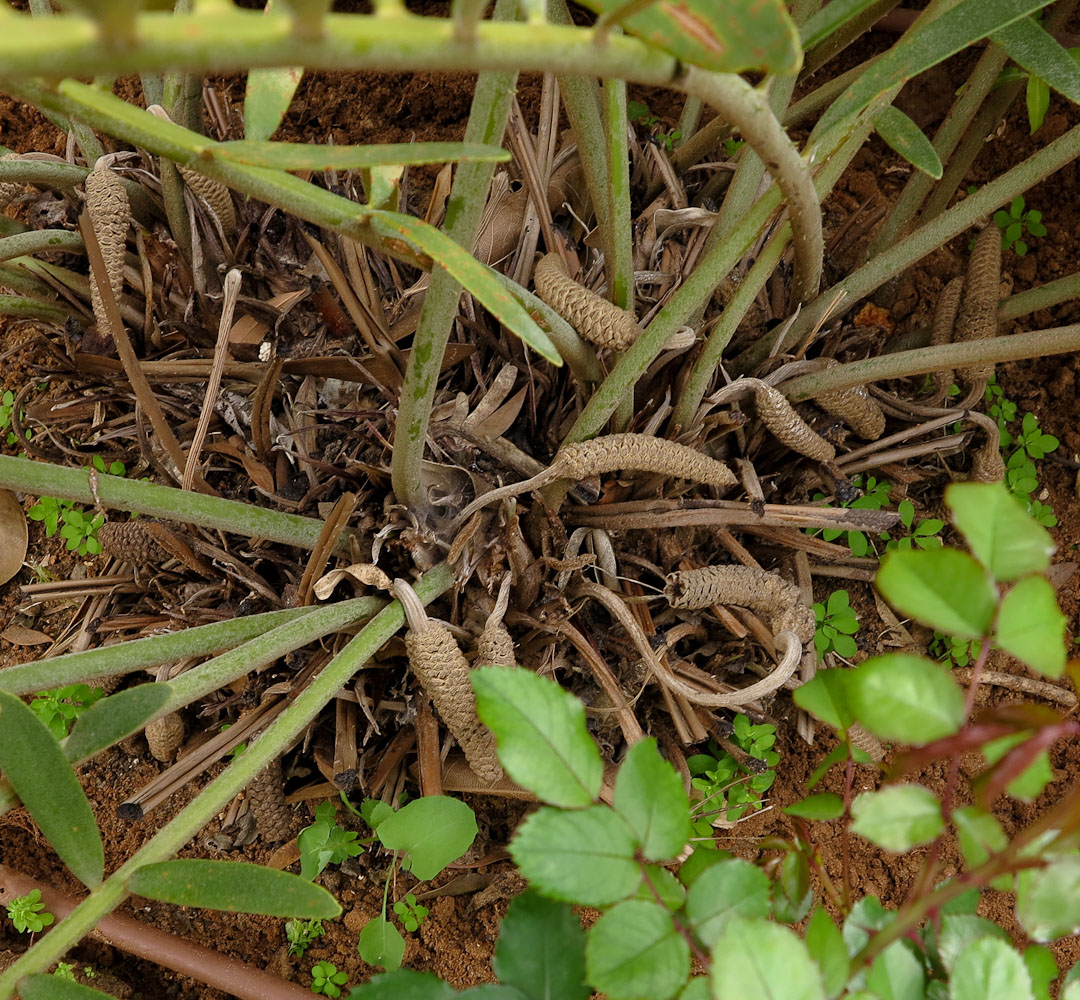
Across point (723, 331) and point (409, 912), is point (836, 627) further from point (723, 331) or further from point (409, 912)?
point (409, 912)

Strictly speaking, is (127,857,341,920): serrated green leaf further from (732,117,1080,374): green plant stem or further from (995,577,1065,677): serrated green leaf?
(732,117,1080,374): green plant stem

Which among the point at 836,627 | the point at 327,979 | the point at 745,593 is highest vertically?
the point at 745,593

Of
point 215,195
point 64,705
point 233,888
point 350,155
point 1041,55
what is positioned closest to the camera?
point 350,155

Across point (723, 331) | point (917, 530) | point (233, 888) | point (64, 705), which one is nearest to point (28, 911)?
point (64, 705)

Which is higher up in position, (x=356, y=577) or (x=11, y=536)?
(x=356, y=577)

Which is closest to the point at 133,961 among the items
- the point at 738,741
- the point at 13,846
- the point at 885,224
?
the point at 13,846

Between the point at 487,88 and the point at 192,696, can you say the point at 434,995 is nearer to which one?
the point at 192,696

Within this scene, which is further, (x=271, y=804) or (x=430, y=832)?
(x=271, y=804)

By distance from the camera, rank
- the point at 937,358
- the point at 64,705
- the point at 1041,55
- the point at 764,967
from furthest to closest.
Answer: the point at 64,705, the point at 937,358, the point at 1041,55, the point at 764,967
